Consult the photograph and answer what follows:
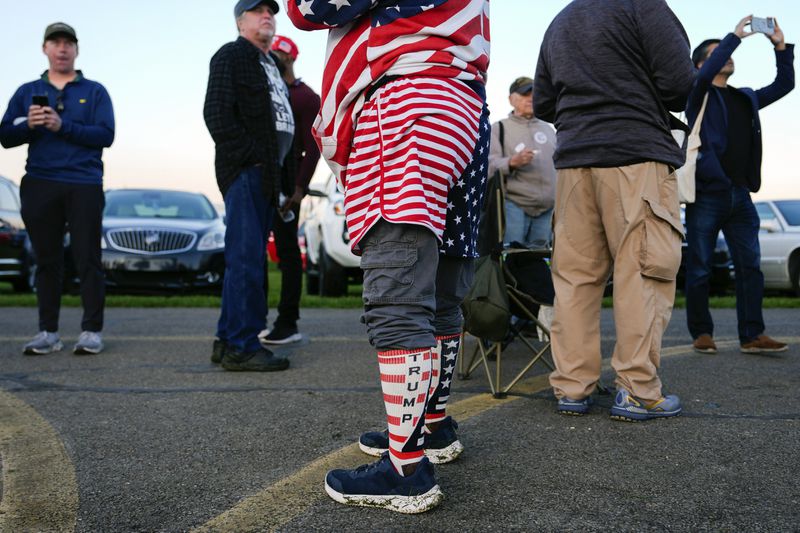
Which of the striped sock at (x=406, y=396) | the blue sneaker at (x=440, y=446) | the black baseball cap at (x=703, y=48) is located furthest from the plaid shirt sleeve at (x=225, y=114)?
the black baseball cap at (x=703, y=48)

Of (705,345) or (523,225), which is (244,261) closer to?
(523,225)

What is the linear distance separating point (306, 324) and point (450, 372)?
4.62 meters

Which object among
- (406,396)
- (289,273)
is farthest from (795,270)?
(406,396)

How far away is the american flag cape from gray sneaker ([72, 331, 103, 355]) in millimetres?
3503

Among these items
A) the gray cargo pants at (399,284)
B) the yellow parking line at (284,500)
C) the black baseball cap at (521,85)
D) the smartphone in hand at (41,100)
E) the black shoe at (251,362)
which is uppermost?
the black baseball cap at (521,85)

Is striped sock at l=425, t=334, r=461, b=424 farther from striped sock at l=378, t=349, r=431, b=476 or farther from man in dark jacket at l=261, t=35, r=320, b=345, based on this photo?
man in dark jacket at l=261, t=35, r=320, b=345

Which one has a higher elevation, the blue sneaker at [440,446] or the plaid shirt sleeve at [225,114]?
the plaid shirt sleeve at [225,114]

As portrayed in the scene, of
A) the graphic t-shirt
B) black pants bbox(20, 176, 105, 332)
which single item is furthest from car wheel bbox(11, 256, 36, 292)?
the graphic t-shirt

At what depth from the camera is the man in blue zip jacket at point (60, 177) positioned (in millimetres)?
5230

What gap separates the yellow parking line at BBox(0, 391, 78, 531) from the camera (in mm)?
2094

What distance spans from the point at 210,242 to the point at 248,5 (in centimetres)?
583

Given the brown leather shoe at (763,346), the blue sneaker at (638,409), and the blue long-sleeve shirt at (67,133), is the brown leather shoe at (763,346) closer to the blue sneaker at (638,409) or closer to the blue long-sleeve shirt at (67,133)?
the blue sneaker at (638,409)

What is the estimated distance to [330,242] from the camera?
9.59 m

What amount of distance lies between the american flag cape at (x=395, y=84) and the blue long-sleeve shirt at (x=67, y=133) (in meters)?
3.55
